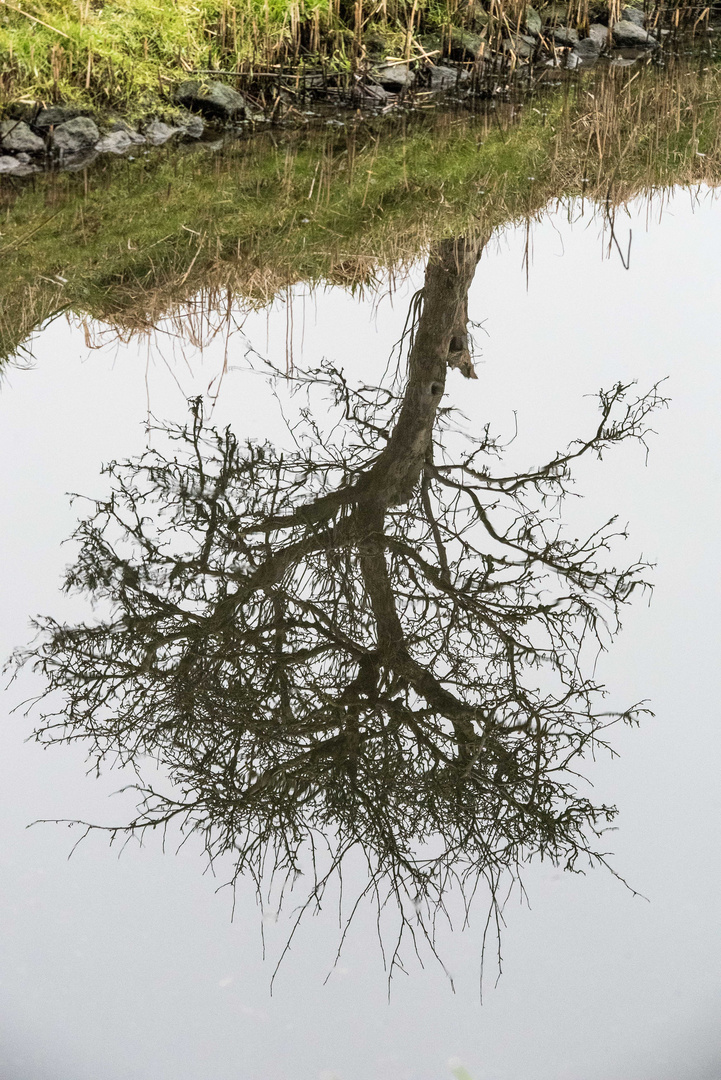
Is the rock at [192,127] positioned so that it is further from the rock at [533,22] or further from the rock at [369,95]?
the rock at [533,22]

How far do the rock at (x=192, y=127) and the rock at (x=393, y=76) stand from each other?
182 cm

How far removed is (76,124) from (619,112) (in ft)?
14.4

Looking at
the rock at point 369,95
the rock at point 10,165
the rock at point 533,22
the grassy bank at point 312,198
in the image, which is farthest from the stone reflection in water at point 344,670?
the rock at point 533,22

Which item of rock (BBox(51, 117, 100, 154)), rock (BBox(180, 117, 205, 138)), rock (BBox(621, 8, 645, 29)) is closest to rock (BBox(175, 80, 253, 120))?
rock (BBox(180, 117, 205, 138))

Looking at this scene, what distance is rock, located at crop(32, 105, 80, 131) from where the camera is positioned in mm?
6594

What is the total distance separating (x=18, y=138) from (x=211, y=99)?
1651 millimetres

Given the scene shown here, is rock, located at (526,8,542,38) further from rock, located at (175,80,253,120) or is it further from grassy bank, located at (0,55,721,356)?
rock, located at (175,80,253,120)

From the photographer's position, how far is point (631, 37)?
10.3 m

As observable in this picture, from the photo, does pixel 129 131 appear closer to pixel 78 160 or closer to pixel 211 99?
pixel 78 160

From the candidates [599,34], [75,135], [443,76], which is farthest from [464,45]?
[75,135]

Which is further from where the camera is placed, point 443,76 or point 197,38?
point 443,76

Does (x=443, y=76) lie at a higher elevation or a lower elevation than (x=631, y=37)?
lower

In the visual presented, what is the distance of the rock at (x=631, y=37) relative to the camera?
1023 centimetres

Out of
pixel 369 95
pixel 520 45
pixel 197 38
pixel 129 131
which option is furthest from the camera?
pixel 520 45
